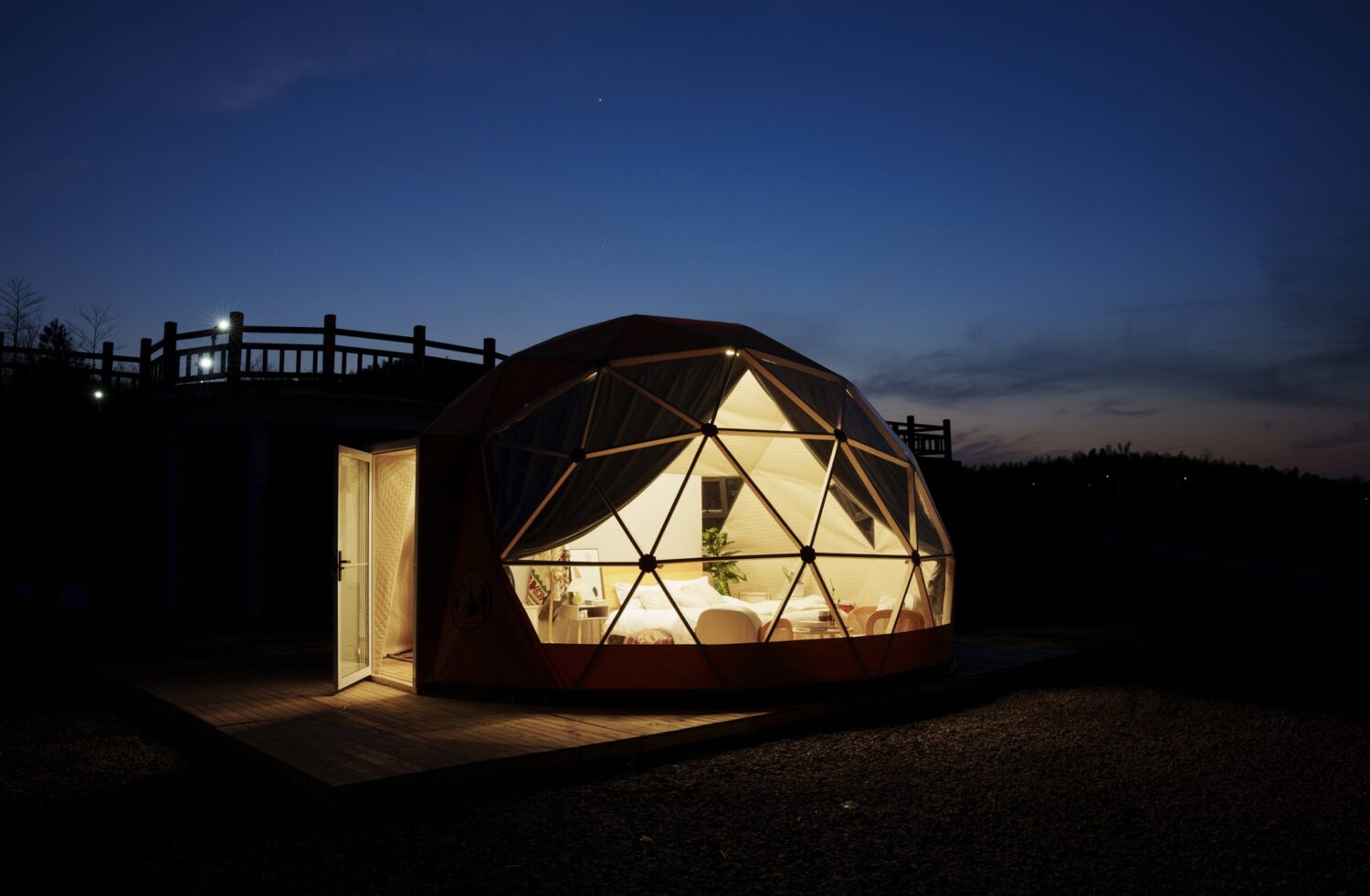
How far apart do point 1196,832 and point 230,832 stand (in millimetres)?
4227

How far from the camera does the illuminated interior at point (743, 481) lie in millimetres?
6965

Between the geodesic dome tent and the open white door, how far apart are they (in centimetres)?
69

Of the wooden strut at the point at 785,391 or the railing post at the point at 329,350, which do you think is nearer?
the wooden strut at the point at 785,391

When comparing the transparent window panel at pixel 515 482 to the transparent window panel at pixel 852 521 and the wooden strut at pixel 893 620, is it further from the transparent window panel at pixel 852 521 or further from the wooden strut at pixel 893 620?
the wooden strut at pixel 893 620

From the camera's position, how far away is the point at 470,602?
6.94 meters

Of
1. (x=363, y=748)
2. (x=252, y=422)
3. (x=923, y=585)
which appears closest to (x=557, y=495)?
(x=363, y=748)

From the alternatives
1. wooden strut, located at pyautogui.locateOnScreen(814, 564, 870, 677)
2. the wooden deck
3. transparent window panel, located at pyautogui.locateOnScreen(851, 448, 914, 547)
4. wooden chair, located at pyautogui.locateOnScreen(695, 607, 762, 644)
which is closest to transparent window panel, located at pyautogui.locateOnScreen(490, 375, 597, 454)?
wooden chair, located at pyautogui.locateOnScreen(695, 607, 762, 644)

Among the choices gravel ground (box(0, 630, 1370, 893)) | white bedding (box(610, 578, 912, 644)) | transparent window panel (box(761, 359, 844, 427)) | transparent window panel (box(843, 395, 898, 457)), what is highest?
transparent window panel (box(761, 359, 844, 427))

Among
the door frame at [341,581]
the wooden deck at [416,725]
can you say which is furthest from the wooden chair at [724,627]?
the door frame at [341,581]

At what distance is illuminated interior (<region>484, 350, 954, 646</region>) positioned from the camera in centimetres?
696

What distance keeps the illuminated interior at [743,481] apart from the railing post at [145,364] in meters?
8.33

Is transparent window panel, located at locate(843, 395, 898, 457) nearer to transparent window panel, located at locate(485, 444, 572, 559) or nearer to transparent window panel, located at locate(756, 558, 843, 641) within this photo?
transparent window panel, located at locate(756, 558, 843, 641)

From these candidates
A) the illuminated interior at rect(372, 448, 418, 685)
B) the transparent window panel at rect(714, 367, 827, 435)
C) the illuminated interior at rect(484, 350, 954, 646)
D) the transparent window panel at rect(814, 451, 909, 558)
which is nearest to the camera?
the illuminated interior at rect(484, 350, 954, 646)

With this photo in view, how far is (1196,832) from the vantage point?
429cm
